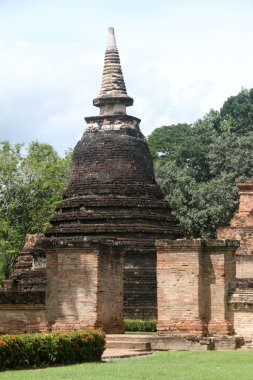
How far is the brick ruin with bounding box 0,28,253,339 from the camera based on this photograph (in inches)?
811

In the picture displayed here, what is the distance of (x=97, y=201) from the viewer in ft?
104

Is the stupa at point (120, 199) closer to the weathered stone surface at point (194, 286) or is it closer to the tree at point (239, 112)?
the weathered stone surface at point (194, 286)

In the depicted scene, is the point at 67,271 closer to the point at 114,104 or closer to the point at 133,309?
the point at 133,309

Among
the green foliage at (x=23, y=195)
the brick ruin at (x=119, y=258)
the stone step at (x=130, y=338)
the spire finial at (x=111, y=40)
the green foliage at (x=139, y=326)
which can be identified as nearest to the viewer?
the stone step at (x=130, y=338)

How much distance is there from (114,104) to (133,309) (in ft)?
26.8

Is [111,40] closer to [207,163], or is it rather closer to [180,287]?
[180,287]

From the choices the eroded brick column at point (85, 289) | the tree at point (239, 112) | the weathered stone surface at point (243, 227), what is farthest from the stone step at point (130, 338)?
the tree at point (239, 112)

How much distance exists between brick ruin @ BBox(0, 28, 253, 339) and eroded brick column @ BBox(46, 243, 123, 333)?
2cm

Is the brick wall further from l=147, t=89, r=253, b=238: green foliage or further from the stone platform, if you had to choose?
l=147, t=89, r=253, b=238: green foliage

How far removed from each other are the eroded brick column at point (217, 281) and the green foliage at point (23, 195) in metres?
23.2

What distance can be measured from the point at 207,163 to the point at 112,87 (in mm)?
21520

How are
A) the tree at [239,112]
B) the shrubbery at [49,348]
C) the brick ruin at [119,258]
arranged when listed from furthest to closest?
1. the tree at [239,112]
2. the brick ruin at [119,258]
3. the shrubbery at [49,348]

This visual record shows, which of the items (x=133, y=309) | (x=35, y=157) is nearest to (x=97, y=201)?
(x=133, y=309)

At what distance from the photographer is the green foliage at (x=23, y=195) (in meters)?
44.3
